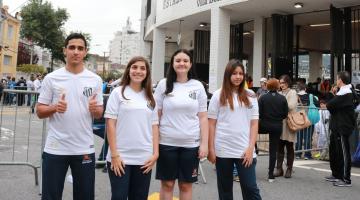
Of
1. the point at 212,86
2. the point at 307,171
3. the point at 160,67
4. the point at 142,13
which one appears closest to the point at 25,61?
the point at 142,13

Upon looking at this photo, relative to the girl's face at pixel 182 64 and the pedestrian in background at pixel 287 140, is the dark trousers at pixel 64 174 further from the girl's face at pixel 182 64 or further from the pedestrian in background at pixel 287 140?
the pedestrian in background at pixel 287 140

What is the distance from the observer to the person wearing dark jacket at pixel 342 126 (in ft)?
23.0

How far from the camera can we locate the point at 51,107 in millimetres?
3400

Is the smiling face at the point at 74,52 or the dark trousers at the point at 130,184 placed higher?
the smiling face at the point at 74,52

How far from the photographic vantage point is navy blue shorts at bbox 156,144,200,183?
13.5ft

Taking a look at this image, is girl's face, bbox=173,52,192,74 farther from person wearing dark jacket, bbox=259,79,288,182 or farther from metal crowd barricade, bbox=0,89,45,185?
person wearing dark jacket, bbox=259,79,288,182

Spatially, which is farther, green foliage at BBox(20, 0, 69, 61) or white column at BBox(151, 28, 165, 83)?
green foliage at BBox(20, 0, 69, 61)

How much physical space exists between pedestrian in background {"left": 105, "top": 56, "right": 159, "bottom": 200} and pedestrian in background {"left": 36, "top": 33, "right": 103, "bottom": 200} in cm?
17

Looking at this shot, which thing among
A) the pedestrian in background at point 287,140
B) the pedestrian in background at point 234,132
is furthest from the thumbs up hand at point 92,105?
the pedestrian in background at point 287,140

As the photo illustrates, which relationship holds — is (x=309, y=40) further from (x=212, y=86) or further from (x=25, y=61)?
(x=25, y=61)

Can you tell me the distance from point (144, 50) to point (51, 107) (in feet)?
91.8

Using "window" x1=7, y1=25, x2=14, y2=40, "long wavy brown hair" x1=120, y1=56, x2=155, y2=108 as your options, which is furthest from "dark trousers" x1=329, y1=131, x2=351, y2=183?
"window" x1=7, y1=25, x2=14, y2=40

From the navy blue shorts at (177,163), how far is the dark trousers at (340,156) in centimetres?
385

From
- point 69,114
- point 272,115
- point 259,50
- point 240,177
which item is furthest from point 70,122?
point 259,50
